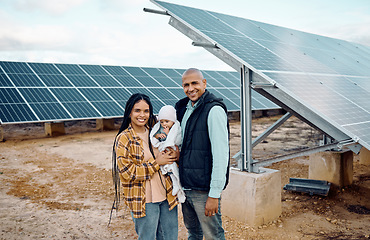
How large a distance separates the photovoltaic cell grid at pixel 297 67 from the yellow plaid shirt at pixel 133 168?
246 centimetres

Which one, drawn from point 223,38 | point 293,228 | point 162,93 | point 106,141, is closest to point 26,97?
point 106,141

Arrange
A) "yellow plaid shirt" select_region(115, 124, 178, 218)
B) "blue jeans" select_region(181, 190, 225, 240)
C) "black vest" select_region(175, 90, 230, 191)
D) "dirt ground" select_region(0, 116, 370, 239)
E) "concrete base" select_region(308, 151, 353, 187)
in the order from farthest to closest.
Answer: "concrete base" select_region(308, 151, 353, 187) → "dirt ground" select_region(0, 116, 370, 239) → "blue jeans" select_region(181, 190, 225, 240) → "black vest" select_region(175, 90, 230, 191) → "yellow plaid shirt" select_region(115, 124, 178, 218)

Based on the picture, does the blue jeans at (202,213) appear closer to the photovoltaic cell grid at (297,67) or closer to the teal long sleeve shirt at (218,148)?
the teal long sleeve shirt at (218,148)

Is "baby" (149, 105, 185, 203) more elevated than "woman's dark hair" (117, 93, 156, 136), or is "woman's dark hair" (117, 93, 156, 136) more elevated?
"woman's dark hair" (117, 93, 156, 136)

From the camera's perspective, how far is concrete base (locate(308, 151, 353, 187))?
278 inches

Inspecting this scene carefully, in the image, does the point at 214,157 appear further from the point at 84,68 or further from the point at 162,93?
the point at 84,68

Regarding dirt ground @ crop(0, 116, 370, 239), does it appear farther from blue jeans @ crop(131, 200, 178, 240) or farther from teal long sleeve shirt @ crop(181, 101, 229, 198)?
teal long sleeve shirt @ crop(181, 101, 229, 198)

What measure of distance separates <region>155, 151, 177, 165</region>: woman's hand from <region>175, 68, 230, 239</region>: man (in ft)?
0.34

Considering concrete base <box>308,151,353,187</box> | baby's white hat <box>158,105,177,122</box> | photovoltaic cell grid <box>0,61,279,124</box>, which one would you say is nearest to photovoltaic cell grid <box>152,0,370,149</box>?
concrete base <box>308,151,353,187</box>

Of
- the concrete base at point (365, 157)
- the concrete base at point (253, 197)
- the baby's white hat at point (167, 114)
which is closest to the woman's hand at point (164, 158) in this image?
the baby's white hat at point (167, 114)

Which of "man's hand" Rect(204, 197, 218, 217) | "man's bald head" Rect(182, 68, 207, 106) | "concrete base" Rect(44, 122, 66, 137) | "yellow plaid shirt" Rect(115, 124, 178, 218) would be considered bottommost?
"concrete base" Rect(44, 122, 66, 137)

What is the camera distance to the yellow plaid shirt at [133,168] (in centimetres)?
269

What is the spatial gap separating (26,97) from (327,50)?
36.9 feet

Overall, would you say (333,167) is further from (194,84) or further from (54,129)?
(54,129)
